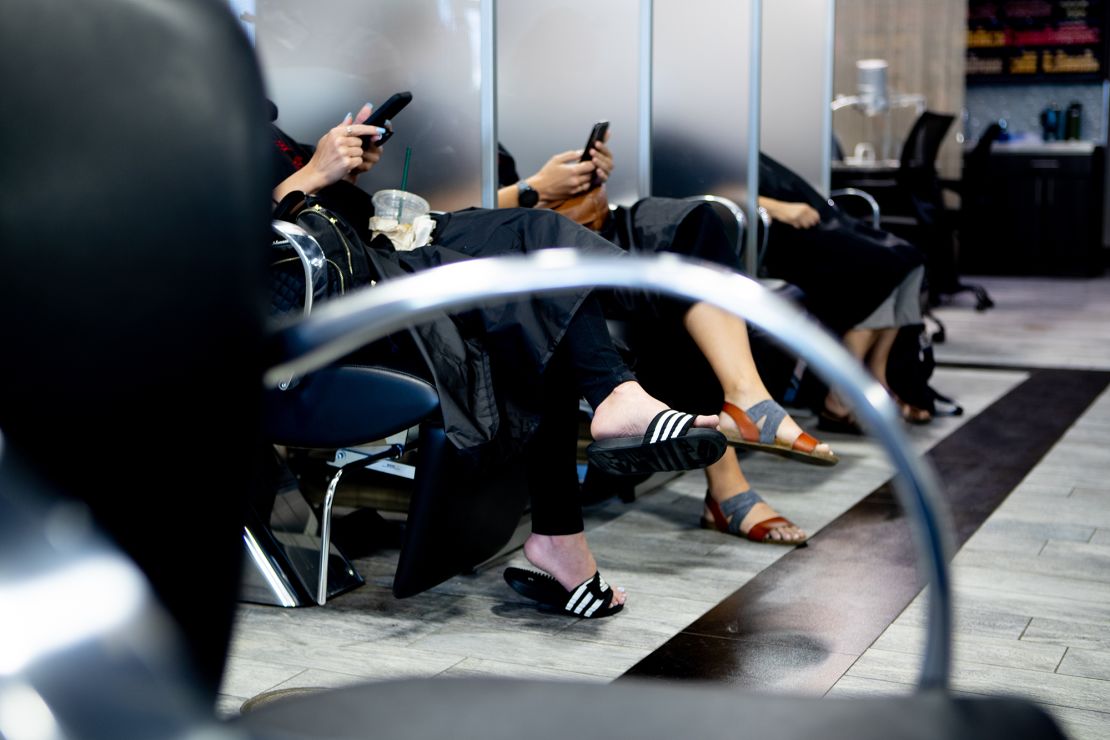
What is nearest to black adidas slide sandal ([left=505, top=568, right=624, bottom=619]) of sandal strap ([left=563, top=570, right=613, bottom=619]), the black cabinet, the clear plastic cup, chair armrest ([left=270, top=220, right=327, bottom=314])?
sandal strap ([left=563, top=570, right=613, bottom=619])

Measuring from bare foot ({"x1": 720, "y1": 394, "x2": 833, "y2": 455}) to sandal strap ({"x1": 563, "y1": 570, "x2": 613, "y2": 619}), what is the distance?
510mm

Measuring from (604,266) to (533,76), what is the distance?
8.35 ft

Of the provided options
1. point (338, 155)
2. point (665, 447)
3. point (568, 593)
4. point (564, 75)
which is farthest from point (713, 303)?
point (564, 75)

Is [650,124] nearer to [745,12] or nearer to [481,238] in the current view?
[745,12]

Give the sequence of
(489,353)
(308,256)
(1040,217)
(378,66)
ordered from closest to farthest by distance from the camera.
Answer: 1. (308,256)
2. (489,353)
3. (378,66)
4. (1040,217)

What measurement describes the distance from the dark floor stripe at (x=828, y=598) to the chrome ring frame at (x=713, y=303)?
3.60ft

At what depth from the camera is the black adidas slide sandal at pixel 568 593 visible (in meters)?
2.15

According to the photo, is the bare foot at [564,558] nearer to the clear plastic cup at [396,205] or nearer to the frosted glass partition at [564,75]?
the clear plastic cup at [396,205]

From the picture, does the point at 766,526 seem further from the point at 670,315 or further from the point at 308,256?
the point at 308,256

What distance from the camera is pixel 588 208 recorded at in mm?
2859

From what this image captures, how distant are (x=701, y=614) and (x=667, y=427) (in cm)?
37

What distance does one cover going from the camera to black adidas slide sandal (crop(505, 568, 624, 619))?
2154mm

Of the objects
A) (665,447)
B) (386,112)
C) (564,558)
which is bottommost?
(564,558)

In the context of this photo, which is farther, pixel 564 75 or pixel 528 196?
pixel 564 75
